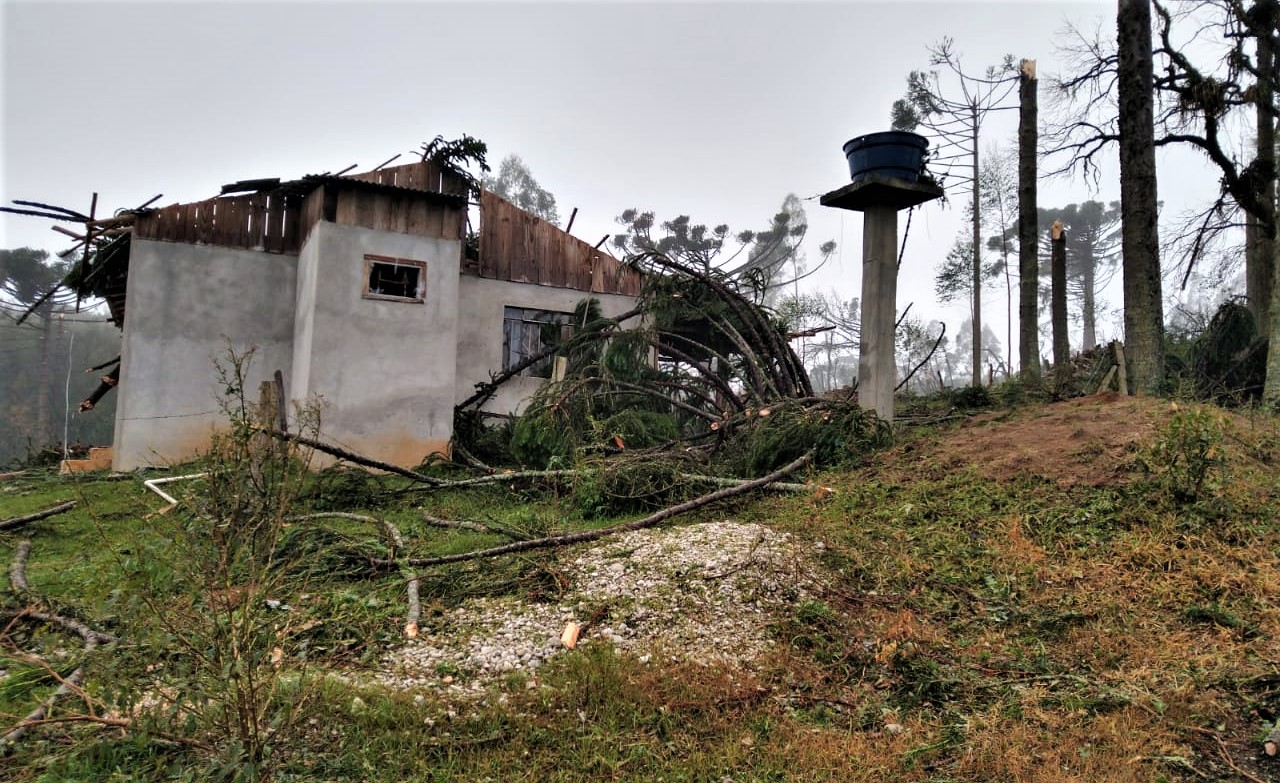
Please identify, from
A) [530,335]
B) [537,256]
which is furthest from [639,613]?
[537,256]

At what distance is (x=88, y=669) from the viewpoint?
2871 mm

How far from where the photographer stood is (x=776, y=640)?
400cm

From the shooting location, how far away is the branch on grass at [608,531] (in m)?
5.11

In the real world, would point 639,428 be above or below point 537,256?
below

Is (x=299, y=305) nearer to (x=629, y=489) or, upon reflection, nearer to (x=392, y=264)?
(x=392, y=264)

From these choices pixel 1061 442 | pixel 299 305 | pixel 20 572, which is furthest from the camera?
Result: pixel 299 305

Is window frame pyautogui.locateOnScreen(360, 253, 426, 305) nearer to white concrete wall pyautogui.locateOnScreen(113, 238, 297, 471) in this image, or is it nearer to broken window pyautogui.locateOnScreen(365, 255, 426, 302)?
broken window pyautogui.locateOnScreen(365, 255, 426, 302)

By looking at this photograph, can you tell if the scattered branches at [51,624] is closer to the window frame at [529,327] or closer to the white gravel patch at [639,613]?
the white gravel patch at [639,613]

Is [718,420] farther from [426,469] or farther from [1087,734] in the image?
[1087,734]

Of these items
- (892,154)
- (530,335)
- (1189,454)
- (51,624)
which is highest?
(892,154)

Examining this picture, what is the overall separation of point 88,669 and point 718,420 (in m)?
7.08

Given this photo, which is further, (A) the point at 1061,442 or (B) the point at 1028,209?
(B) the point at 1028,209

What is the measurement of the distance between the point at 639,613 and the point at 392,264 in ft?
28.2

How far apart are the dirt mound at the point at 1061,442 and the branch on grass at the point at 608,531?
1416 millimetres
